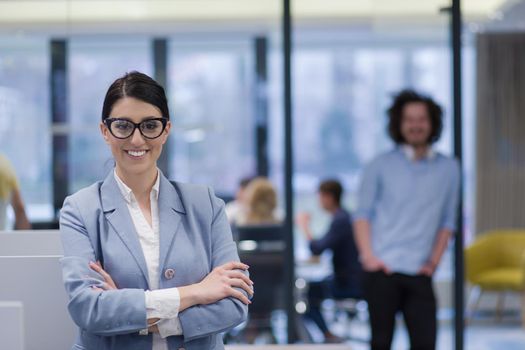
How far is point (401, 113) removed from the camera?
4.22 m

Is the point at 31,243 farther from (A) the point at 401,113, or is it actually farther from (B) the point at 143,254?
(A) the point at 401,113

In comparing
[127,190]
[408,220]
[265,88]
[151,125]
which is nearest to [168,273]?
[127,190]

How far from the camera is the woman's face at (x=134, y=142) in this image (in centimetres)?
223

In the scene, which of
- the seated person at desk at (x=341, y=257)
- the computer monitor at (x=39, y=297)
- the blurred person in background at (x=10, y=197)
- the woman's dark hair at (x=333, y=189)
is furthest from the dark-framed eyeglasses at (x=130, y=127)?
the woman's dark hair at (x=333, y=189)

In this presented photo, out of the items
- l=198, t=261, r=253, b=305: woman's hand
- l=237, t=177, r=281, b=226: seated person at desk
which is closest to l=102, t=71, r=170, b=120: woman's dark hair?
l=198, t=261, r=253, b=305: woman's hand

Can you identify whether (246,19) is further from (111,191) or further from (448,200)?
(111,191)

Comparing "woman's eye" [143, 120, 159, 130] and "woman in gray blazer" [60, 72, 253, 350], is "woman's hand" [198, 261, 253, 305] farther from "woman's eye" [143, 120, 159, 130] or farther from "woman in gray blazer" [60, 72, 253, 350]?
"woman's eye" [143, 120, 159, 130]

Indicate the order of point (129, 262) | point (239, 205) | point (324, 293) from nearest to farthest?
point (129, 262) < point (239, 205) < point (324, 293)

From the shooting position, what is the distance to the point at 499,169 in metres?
8.88

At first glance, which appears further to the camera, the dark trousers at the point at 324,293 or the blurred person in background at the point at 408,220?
the dark trousers at the point at 324,293

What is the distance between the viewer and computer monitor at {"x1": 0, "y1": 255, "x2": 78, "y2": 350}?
2.31 metres

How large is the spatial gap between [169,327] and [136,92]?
A: 0.60 metres

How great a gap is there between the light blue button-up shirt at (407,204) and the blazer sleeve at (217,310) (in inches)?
75.4

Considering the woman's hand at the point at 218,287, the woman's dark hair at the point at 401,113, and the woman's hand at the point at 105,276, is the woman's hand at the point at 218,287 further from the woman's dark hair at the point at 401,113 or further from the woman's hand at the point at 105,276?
the woman's dark hair at the point at 401,113
